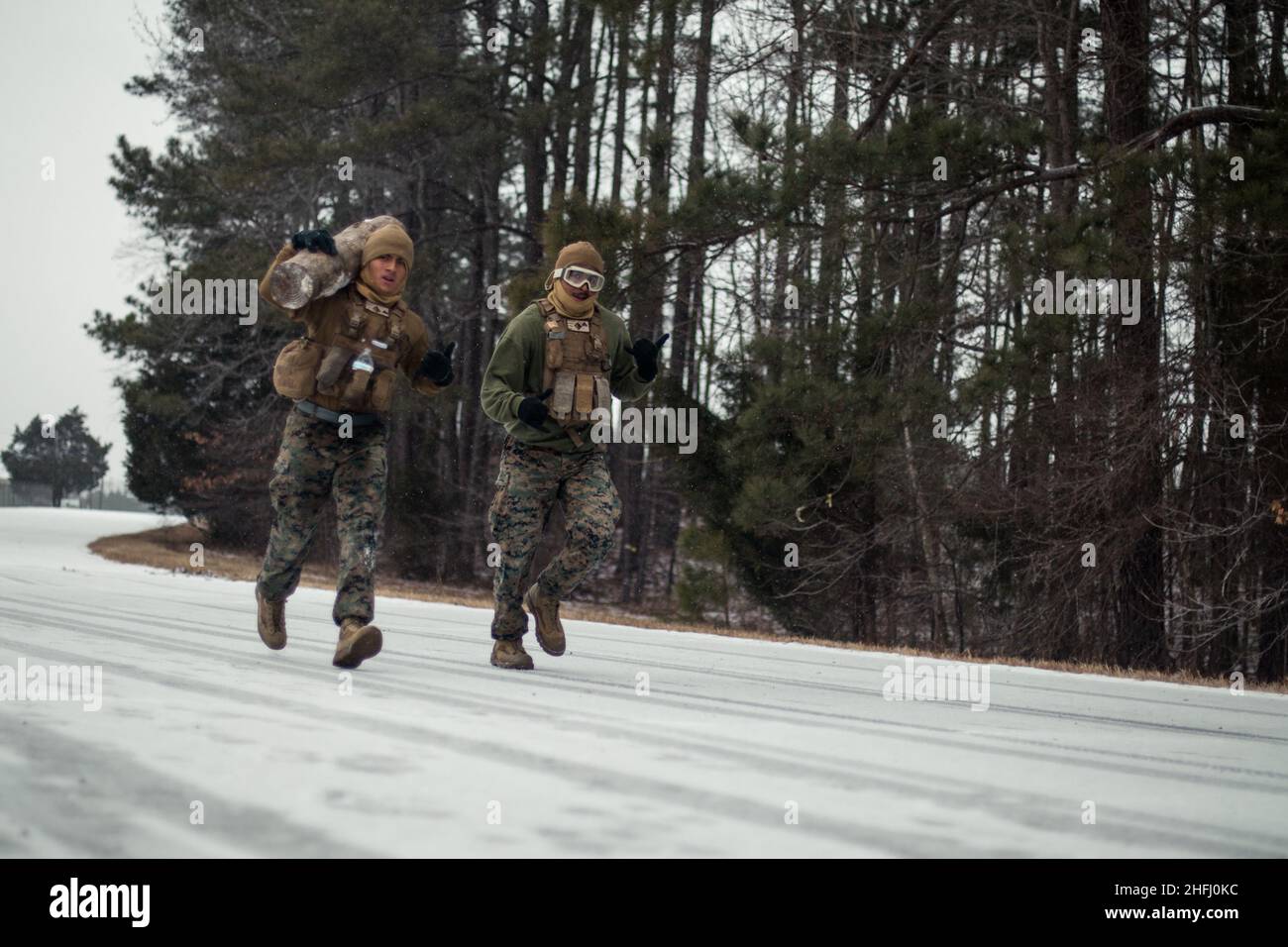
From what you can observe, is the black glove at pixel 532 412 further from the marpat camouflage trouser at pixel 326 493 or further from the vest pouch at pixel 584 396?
the marpat camouflage trouser at pixel 326 493

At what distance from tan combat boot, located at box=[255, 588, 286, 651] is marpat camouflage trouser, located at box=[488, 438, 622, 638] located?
42.1 inches

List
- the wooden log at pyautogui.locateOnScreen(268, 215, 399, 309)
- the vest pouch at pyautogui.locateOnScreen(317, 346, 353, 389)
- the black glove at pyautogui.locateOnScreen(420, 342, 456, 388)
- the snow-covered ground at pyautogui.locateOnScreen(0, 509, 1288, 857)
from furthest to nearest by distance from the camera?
the black glove at pyautogui.locateOnScreen(420, 342, 456, 388)
the vest pouch at pyautogui.locateOnScreen(317, 346, 353, 389)
the wooden log at pyautogui.locateOnScreen(268, 215, 399, 309)
the snow-covered ground at pyautogui.locateOnScreen(0, 509, 1288, 857)

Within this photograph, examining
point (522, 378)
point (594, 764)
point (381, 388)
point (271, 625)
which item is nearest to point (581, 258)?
point (522, 378)

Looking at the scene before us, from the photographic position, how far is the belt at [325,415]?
619cm

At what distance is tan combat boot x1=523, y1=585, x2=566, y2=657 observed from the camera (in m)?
6.63

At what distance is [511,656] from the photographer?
630cm

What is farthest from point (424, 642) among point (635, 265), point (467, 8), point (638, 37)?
point (467, 8)

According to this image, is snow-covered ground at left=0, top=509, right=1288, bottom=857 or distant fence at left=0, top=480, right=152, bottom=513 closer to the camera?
snow-covered ground at left=0, top=509, right=1288, bottom=857

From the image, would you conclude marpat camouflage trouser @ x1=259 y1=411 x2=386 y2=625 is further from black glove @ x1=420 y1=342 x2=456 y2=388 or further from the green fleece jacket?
the green fleece jacket

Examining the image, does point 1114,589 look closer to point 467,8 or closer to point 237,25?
point 467,8

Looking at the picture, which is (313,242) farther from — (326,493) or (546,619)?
(546,619)

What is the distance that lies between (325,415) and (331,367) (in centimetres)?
26

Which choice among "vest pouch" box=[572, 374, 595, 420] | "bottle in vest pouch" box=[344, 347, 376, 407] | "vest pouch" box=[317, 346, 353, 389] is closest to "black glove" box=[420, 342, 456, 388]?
"bottle in vest pouch" box=[344, 347, 376, 407]
